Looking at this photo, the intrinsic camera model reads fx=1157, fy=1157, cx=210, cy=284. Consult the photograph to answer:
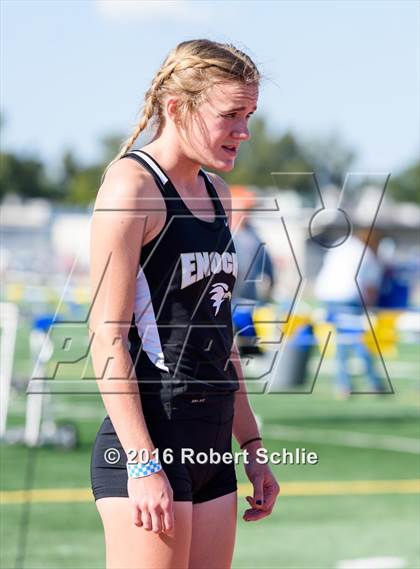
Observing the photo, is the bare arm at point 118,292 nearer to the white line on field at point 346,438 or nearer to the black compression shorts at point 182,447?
the black compression shorts at point 182,447

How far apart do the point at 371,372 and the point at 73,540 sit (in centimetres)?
776

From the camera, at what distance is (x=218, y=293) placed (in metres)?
3.07

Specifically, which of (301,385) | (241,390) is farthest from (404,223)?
(241,390)

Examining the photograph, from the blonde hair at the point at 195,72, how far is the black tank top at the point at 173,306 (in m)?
0.18

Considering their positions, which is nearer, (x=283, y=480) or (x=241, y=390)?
(x=241, y=390)

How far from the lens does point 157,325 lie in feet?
9.62

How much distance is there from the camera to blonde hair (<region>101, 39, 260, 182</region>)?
2.97 meters

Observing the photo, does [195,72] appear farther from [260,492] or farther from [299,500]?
[299,500]

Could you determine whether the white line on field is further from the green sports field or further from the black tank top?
the black tank top

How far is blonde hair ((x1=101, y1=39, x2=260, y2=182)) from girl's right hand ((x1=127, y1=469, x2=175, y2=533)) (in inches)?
32.3

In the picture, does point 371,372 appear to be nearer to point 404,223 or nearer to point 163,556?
point 163,556

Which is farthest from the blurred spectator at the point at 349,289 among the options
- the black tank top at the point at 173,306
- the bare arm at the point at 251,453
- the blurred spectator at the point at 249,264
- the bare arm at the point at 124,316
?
the bare arm at the point at 124,316

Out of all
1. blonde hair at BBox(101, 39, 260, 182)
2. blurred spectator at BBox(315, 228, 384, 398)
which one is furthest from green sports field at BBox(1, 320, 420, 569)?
blonde hair at BBox(101, 39, 260, 182)

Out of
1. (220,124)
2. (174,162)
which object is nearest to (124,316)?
(174,162)
